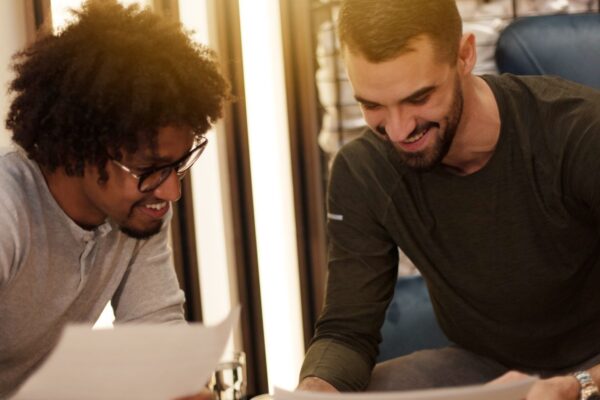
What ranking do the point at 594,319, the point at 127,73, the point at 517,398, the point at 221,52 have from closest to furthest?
the point at 517,398 < the point at 127,73 < the point at 594,319 < the point at 221,52

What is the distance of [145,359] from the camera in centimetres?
106

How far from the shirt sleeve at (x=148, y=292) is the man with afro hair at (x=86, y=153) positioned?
8 cm

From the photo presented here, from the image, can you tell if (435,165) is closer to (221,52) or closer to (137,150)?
(137,150)

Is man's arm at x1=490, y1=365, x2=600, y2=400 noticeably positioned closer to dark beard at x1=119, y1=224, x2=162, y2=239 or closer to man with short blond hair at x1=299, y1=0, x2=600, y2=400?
man with short blond hair at x1=299, y1=0, x2=600, y2=400

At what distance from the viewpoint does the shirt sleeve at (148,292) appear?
165 cm

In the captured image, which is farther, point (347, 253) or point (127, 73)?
point (347, 253)

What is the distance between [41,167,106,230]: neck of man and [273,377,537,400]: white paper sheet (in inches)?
25.1

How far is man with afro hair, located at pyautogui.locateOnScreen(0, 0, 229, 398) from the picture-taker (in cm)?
142

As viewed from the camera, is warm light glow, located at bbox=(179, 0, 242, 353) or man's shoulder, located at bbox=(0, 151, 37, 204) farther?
warm light glow, located at bbox=(179, 0, 242, 353)

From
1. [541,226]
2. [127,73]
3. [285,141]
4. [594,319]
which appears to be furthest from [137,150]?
[285,141]

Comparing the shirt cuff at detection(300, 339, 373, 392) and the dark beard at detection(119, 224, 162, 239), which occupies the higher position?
the dark beard at detection(119, 224, 162, 239)

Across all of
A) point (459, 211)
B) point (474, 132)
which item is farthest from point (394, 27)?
point (459, 211)

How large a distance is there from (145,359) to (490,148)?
73 centimetres

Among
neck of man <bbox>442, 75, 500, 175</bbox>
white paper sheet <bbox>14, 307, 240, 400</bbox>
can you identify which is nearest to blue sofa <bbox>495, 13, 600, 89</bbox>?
neck of man <bbox>442, 75, 500, 175</bbox>
